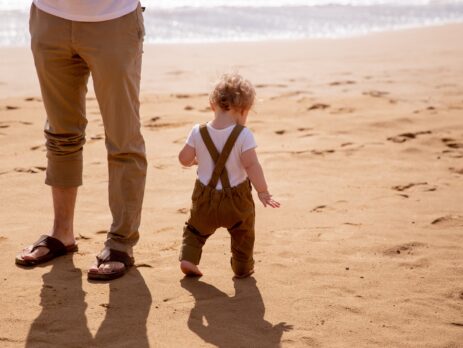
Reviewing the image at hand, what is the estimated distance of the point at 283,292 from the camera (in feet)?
11.4

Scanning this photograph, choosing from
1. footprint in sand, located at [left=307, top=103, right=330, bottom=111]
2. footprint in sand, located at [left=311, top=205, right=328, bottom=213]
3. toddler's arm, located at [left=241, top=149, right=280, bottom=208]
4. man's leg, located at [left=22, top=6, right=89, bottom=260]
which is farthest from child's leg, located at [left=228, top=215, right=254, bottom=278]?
footprint in sand, located at [left=307, top=103, right=330, bottom=111]

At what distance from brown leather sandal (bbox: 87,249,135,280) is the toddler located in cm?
29

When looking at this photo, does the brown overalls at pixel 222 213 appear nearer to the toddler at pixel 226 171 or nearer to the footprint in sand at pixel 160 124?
the toddler at pixel 226 171

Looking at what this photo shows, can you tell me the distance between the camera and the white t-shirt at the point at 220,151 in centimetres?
346

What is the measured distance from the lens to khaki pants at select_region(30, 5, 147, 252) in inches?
136

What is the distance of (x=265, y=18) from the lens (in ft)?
50.3

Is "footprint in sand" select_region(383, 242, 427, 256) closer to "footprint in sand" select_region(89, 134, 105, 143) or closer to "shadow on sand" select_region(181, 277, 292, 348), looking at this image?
"shadow on sand" select_region(181, 277, 292, 348)

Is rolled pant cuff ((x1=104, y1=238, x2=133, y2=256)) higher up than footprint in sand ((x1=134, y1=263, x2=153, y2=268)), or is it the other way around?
rolled pant cuff ((x1=104, y1=238, x2=133, y2=256))

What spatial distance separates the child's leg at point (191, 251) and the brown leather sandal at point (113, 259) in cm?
28

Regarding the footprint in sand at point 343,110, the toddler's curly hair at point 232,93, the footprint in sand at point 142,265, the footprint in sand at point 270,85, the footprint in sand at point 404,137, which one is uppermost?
the toddler's curly hair at point 232,93

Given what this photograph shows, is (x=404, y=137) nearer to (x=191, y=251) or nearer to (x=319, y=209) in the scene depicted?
(x=319, y=209)

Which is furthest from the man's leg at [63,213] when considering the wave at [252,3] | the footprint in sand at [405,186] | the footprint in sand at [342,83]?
the wave at [252,3]

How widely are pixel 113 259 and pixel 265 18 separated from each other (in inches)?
483

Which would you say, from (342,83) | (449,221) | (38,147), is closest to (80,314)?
(449,221)
